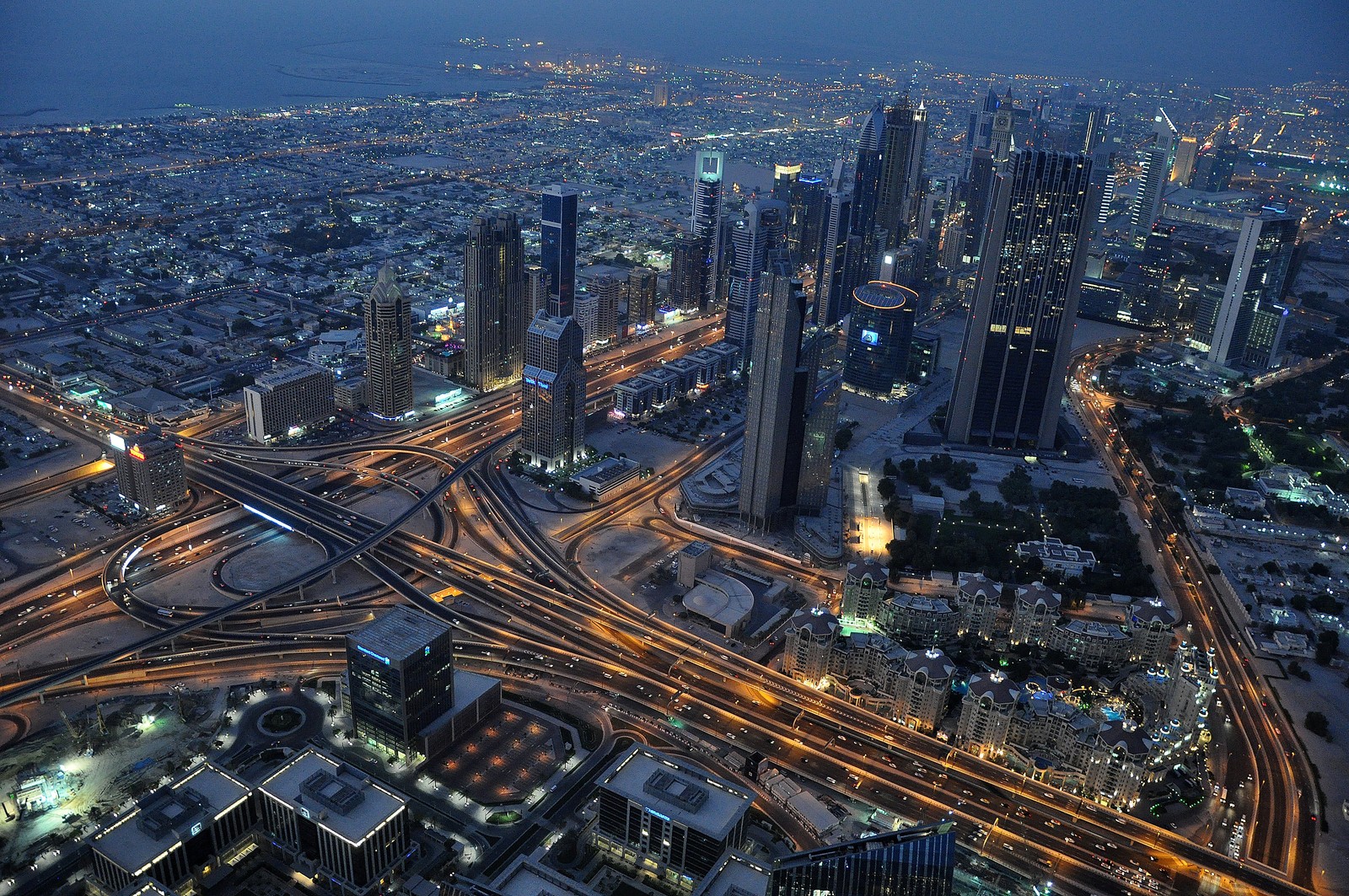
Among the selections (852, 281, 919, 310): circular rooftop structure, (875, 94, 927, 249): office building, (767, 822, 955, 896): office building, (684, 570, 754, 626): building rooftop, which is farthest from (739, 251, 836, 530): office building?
(875, 94, 927, 249): office building

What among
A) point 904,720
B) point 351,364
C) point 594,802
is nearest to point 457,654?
point 594,802

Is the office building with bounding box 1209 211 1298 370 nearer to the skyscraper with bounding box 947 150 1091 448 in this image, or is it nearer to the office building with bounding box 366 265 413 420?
the skyscraper with bounding box 947 150 1091 448

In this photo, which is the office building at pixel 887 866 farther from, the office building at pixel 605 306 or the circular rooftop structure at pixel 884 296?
the office building at pixel 605 306

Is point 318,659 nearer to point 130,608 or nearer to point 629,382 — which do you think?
point 130,608

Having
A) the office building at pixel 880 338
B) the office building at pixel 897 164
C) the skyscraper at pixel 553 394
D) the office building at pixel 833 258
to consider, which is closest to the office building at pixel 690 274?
the office building at pixel 833 258

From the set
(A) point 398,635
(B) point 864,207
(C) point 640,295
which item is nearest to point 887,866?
(A) point 398,635

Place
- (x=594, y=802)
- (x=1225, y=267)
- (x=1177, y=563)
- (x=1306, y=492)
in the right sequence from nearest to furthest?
(x=594, y=802)
(x=1177, y=563)
(x=1306, y=492)
(x=1225, y=267)

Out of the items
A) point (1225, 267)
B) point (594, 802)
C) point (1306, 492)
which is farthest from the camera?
point (1225, 267)

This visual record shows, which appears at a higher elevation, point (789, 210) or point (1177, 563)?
point (789, 210)
